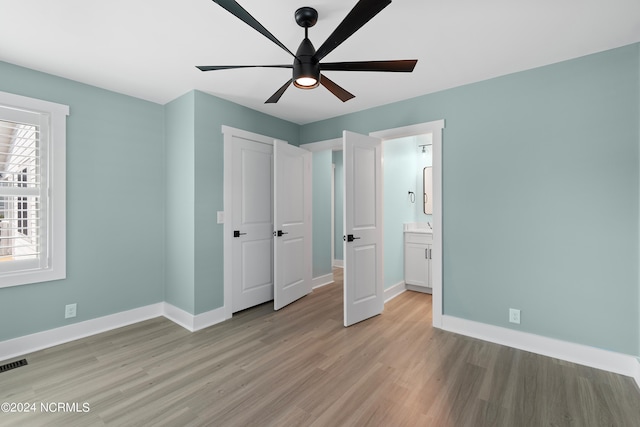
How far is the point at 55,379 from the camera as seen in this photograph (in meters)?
2.22

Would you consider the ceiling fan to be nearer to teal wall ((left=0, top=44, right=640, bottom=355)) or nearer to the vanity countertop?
teal wall ((left=0, top=44, right=640, bottom=355))

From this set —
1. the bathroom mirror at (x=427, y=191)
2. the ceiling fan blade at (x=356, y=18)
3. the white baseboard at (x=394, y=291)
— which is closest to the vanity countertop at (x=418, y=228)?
the bathroom mirror at (x=427, y=191)

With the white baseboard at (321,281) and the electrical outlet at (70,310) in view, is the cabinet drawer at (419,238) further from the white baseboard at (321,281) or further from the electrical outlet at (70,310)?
the electrical outlet at (70,310)

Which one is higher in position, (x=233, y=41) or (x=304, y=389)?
(x=233, y=41)

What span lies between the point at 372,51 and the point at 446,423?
2.63 meters

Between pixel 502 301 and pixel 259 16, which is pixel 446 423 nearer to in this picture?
pixel 502 301

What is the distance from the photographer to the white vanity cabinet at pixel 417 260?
428cm

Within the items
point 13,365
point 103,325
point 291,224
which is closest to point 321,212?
point 291,224

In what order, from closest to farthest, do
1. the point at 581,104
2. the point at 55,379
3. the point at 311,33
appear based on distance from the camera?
the point at 311,33, the point at 55,379, the point at 581,104

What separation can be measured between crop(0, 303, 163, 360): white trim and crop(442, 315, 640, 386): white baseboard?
11.0 feet

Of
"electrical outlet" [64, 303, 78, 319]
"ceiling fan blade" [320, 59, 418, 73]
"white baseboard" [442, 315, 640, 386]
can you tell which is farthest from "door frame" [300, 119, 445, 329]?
→ "electrical outlet" [64, 303, 78, 319]

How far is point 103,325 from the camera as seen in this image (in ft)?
10.0

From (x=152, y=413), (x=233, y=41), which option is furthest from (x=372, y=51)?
(x=152, y=413)

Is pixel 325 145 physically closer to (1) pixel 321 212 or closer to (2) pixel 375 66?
(1) pixel 321 212
